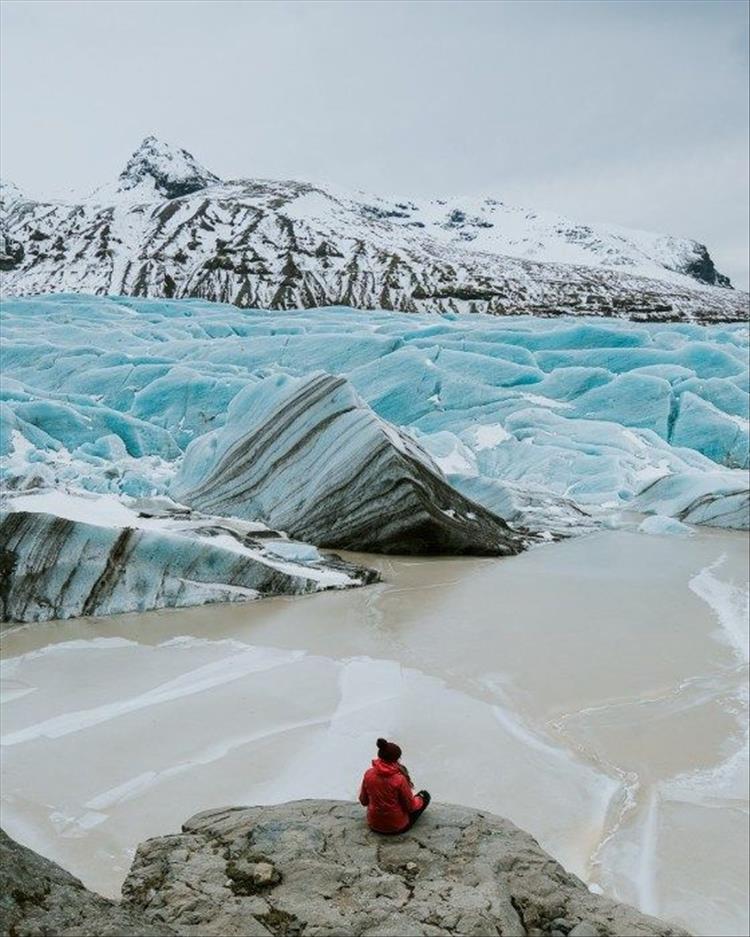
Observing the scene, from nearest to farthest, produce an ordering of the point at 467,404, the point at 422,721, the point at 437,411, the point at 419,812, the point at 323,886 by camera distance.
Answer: the point at 323,886, the point at 419,812, the point at 422,721, the point at 467,404, the point at 437,411

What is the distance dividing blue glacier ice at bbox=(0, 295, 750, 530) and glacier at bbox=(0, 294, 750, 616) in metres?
0.05

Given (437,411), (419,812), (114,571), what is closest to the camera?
(419,812)

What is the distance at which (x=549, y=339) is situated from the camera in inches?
1107

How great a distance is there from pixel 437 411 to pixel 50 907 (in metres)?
21.1

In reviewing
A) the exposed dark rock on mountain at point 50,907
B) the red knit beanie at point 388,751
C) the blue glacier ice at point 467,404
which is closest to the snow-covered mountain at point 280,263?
the blue glacier ice at point 467,404

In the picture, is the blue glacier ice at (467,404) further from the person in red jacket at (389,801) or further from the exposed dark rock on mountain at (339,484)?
the person in red jacket at (389,801)

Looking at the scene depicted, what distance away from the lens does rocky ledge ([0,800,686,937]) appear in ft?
7.77

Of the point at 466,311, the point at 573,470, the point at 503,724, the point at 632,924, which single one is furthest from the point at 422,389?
the point at 466,311

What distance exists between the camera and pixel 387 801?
10.8ft

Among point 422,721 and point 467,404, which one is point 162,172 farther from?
point 422,721

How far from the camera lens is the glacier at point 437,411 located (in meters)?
15.2

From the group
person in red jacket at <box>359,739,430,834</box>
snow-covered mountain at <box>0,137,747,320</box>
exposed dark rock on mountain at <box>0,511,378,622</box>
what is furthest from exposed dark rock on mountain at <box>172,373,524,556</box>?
snow-covered mountain at <box>0,137,747,320</box>

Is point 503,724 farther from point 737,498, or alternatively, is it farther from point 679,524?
point 737,498

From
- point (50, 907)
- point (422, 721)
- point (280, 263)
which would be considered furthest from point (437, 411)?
point (280, 263)
